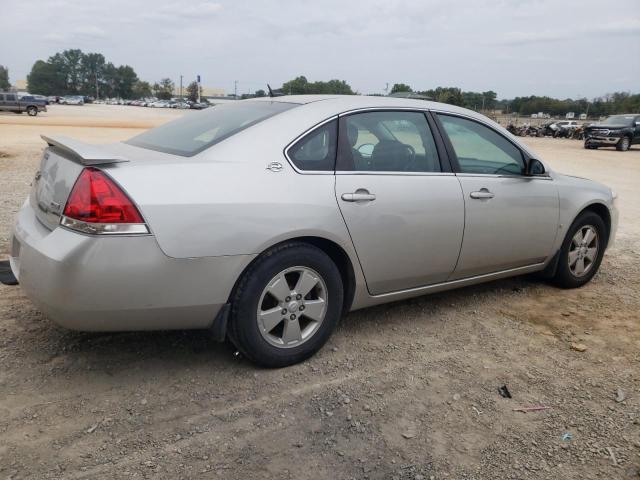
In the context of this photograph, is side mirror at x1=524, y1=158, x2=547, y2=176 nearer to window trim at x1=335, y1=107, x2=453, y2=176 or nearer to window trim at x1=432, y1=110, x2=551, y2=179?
window trim at x1=432, y1=110, x2=551, y2=179

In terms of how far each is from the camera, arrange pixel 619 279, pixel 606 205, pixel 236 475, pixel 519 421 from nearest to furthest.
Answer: pixel 236 475, pixel 519 421, pixel 606 205, pixel 619 279

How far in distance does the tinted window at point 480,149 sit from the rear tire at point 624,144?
26.6 m

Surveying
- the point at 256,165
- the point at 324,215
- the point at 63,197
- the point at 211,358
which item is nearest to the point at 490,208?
the point at 324,215

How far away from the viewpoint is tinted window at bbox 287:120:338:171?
3.21 meters

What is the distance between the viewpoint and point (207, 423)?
2.70 metres

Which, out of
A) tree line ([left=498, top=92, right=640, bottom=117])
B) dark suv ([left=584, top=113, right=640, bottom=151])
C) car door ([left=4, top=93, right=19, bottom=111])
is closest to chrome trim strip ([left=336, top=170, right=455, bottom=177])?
dark suv ([left=584, top=113, right=640, bottom=151])

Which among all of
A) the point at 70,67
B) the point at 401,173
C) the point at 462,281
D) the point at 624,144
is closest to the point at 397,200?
A: the point at 401,173

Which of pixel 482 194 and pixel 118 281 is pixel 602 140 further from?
pixel 118 281

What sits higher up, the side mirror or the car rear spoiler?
the car rear spoiler

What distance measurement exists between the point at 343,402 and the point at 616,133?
93.9 ft

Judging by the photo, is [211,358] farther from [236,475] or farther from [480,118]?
[480,118]

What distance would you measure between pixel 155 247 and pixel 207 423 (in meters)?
0.87

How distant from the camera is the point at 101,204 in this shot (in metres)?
2.63

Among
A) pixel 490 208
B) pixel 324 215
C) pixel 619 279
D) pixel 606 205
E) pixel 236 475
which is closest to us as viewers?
pixel 236 475
